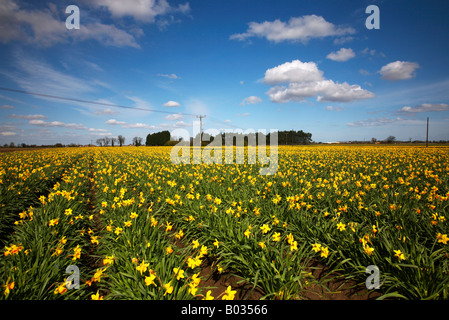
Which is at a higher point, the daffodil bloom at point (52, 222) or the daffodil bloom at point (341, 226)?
the daffodil bloom at point (341, 226)

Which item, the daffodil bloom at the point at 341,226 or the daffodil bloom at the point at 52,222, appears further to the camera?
the daffodil bloom at the point at 52,222

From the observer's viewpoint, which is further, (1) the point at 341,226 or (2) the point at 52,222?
(2) the point at 52,222

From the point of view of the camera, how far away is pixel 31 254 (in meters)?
2.79

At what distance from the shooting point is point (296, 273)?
256 centimetres

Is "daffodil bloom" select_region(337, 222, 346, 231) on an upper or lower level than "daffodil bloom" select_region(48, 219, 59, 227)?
upper

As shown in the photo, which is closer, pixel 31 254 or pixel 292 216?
pixel 31 254

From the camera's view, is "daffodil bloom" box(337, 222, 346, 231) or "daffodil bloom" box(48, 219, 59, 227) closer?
"daffodil bloom" box(337, 222, 346, 231)
